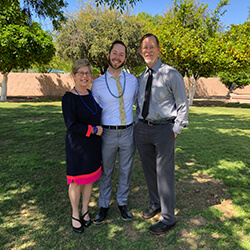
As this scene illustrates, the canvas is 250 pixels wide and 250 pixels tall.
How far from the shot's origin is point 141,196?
3.52 meters

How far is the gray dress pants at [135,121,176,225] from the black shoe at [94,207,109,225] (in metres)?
0.76

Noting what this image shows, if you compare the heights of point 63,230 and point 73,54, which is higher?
point 73,54

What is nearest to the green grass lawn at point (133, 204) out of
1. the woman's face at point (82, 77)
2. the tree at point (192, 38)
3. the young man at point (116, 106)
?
the young man at point (116, 106)

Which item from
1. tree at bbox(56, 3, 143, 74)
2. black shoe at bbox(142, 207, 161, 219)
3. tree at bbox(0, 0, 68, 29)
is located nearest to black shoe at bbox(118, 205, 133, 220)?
black shoe at bbox(142, 207, 161, 219)

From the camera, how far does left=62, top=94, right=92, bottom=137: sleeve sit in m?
2.38

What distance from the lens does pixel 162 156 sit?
8.41 ft

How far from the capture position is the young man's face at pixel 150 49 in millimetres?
2512

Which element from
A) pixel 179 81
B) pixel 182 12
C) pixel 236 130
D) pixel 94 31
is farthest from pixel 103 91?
pixel 94 31

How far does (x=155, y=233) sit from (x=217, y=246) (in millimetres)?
678

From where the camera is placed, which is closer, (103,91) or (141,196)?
(103,91)

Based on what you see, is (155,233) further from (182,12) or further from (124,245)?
(182,12)

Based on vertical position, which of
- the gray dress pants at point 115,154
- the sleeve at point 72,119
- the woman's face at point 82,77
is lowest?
the gray dress pants at point 115,154

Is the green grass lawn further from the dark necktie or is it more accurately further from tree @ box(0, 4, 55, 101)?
tree @ box(0, 4, 55, 101)

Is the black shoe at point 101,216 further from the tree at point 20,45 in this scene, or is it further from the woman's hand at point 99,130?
the tree at point 20,45
